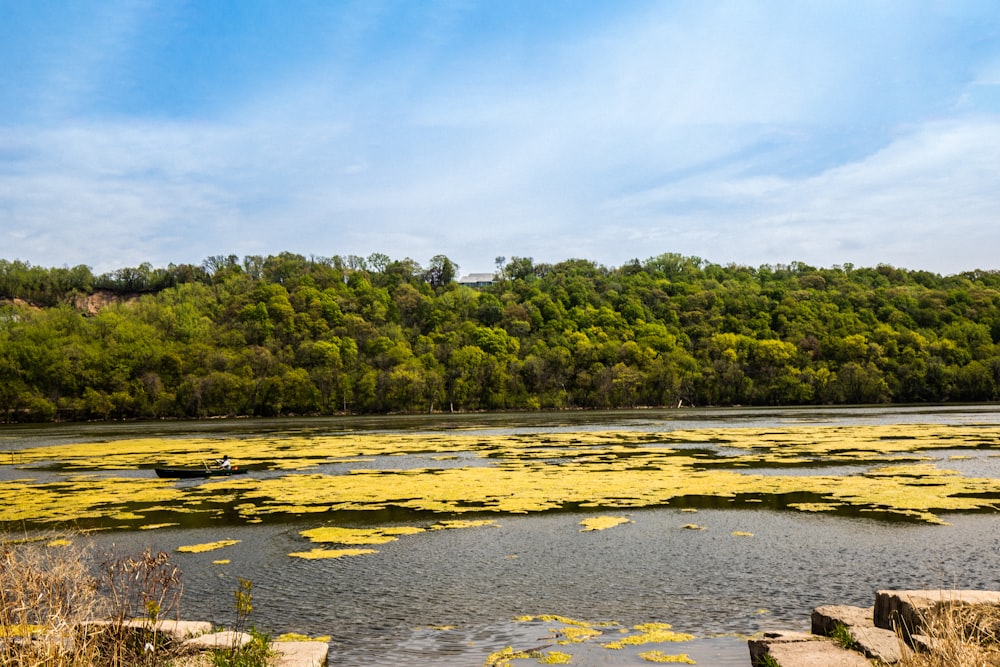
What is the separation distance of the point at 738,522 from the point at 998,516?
6434 millimetres

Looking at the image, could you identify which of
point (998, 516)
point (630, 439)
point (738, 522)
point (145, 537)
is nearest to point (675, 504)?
point (738, 522)

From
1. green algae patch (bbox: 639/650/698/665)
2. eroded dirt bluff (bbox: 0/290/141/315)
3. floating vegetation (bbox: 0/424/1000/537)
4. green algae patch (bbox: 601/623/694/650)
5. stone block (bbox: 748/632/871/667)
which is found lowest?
floating vegetation (bbox: 0/424/1000/537)

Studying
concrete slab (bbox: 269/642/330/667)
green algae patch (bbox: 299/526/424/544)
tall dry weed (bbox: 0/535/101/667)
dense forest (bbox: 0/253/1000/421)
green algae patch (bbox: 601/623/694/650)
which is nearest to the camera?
tall dry weed (bbox: 0/535/101/667)

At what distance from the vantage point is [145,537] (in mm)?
17172

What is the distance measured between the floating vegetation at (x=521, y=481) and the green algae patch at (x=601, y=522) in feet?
5.20

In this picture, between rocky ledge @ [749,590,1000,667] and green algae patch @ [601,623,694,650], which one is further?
green algae patch @ [601,623,694,650]

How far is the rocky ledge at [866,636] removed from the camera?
302 inches

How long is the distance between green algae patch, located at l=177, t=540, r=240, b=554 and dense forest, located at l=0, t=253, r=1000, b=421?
94252mm

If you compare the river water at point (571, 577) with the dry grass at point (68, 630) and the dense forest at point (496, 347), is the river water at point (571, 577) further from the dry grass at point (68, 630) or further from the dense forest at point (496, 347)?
the dense forest at point (496, 347)

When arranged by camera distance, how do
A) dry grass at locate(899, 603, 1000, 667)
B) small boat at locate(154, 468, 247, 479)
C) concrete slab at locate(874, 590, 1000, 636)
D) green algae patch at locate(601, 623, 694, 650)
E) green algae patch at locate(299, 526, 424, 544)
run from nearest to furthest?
dry grass at locate(899, 603, 1000, 667) → concrete slab at locate(874, 590, 1000, 636) → green algae patch at locate(601, 623, 694, 650) → green algae patch at locate(299, 526, 424, 544) → small boat at locate(154, 468, 247, 479)

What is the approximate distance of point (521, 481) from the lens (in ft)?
84.1

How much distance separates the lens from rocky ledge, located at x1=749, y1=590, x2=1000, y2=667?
7660mm

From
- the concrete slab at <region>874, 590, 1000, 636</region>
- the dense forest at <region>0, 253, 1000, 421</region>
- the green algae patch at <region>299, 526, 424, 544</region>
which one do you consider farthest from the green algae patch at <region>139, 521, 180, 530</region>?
the dense forest at <region>0, 253, 1000, 421</region>

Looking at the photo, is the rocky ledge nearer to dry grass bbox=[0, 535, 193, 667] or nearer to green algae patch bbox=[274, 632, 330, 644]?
green algae patch bbox=[274, 632, 330, 644]
